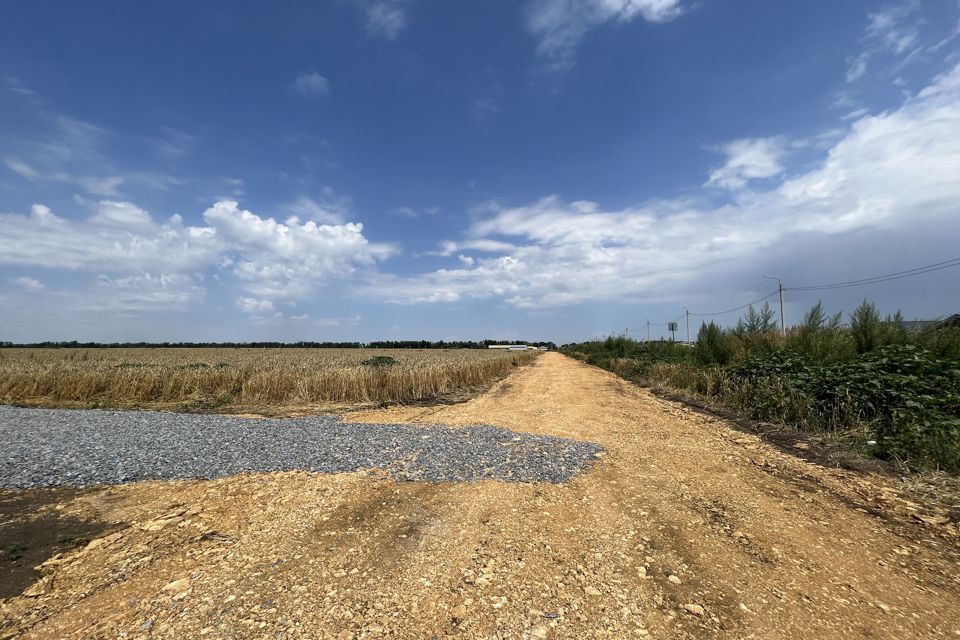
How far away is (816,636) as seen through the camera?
2680 millimetres

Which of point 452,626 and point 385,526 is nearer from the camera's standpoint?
point 452,626

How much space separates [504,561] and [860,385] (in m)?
8.63

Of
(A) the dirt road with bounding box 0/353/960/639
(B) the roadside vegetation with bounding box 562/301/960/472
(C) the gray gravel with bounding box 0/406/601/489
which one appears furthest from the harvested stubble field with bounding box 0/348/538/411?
(B) the roadside vegetation with bounding box 562/301/960/472

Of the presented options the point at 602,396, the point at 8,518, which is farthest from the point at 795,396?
the point at 8,518

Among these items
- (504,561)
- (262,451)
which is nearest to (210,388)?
(262,451)

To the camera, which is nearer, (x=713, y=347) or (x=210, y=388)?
(x=210, y=388)

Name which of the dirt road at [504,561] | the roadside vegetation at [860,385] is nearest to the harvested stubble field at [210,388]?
the dirt road at [504,561]

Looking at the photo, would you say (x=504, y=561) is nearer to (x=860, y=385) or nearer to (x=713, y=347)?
(x=860, y=385)

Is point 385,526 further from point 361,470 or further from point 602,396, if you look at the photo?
point 602,396

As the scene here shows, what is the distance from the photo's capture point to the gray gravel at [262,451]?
19.7 feet

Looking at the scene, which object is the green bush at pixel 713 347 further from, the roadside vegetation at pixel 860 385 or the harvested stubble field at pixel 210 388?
the harvested stubble field at pixel 210 388

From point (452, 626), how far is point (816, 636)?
250 cm

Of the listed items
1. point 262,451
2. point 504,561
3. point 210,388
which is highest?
point 210,388

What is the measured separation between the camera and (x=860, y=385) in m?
7.88
